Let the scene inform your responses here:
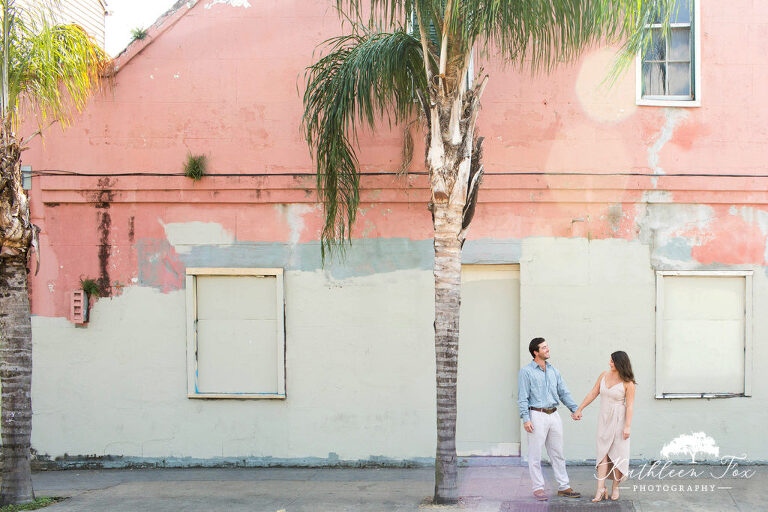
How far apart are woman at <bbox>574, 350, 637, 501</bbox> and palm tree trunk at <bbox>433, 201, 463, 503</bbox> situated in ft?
4.16

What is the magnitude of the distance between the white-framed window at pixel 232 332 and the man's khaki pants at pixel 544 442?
3.46 m

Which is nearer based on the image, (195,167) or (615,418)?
(615,418)

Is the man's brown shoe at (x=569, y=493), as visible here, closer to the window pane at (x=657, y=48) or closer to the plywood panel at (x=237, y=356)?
the plywood panel at (x=237, y=356)

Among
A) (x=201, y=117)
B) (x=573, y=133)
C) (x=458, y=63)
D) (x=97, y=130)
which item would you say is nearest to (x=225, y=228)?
(x=201, y=117)

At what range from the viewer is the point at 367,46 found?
775 cm

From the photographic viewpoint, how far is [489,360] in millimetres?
9414

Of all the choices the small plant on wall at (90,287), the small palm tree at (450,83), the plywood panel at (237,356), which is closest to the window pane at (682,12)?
the small palm tree at (450,83)

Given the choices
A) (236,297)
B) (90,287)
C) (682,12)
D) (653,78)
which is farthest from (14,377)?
(682,12)

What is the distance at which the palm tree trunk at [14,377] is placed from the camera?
7.67 metres

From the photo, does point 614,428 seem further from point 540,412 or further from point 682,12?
point 682,12

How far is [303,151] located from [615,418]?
4933mm

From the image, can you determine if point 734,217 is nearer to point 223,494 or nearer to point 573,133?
point 573,133

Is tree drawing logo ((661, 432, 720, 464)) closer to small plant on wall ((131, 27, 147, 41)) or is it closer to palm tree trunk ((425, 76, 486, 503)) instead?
palm tree trunk ((425, 76, 486, 503))

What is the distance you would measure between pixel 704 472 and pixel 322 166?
576cm
